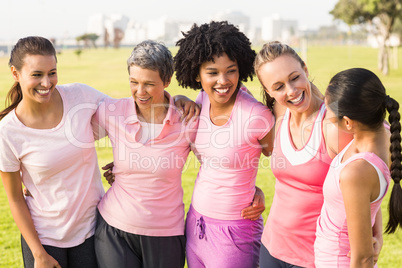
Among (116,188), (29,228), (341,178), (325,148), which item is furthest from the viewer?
(116,188)

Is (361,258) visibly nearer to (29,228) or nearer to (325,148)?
(325,148)

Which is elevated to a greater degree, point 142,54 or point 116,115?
point 142,54

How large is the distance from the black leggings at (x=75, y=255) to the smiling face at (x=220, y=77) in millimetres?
A: 1171

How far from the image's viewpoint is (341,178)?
204 centimetres

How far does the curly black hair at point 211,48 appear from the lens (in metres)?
2.81

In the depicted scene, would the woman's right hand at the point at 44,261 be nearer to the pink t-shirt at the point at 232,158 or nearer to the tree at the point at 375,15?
the pink t-shirt at the point at 232,158

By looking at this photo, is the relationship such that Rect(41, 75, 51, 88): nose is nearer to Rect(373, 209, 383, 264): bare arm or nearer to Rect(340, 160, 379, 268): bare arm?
Rect(340, 160, 379, 268): bare arm

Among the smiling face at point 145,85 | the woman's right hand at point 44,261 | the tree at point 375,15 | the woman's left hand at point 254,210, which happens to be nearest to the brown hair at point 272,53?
the smiling face at point 145,85

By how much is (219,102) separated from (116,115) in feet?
2.13

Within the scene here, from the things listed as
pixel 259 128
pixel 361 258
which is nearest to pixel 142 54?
pixel 259 128

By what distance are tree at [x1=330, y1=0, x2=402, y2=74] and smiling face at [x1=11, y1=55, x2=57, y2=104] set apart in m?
22.4

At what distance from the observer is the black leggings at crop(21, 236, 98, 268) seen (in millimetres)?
2789

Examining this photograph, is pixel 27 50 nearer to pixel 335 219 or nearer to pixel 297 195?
pixel 297 195

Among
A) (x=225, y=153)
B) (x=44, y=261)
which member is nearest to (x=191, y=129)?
(x=225, y=153)
